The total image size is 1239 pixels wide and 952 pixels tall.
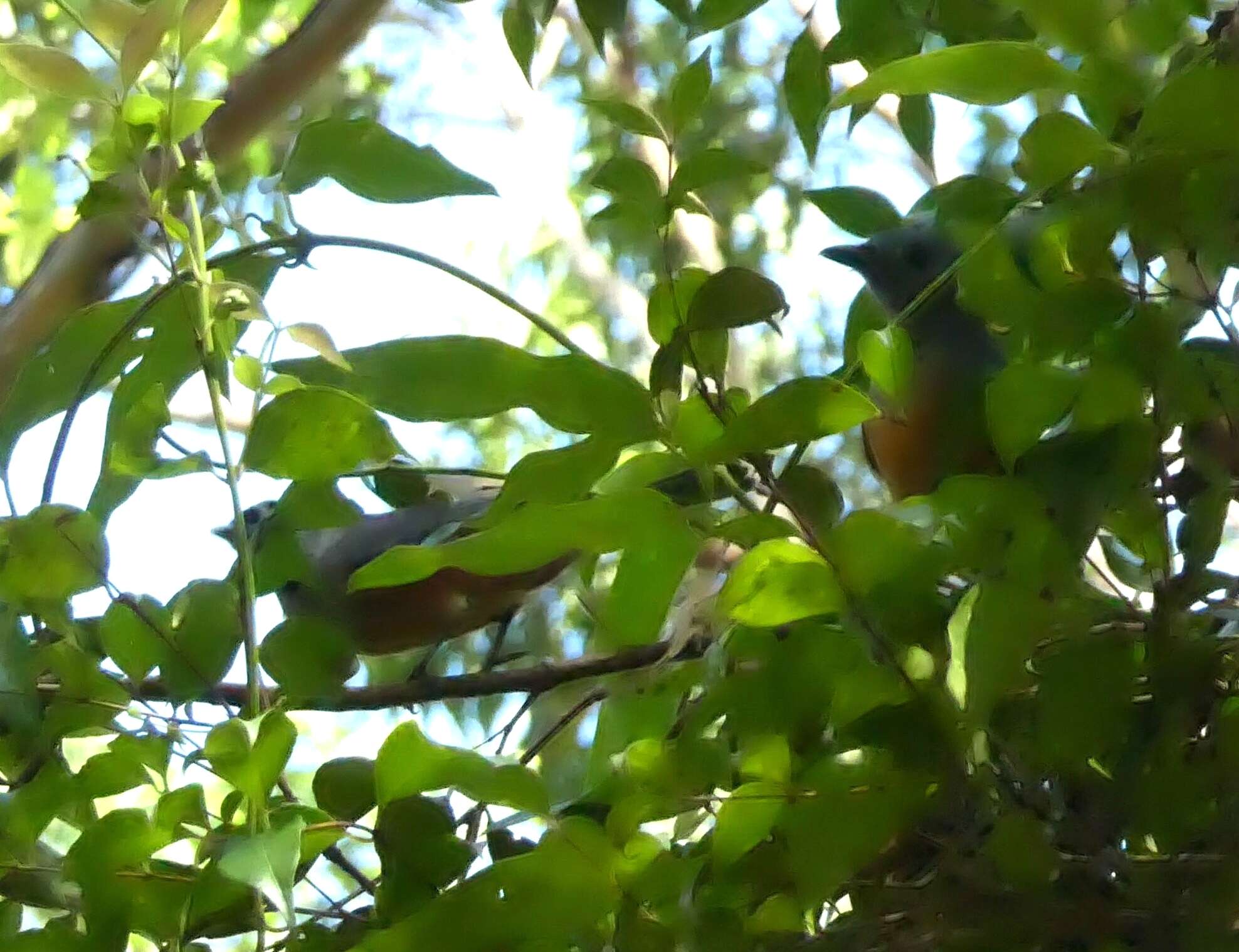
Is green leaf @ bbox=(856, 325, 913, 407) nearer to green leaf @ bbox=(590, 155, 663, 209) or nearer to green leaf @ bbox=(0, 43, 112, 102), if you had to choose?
green leaf @ bbox=(590, 155, 663, 209)

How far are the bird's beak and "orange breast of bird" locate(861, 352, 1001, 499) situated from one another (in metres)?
0.19

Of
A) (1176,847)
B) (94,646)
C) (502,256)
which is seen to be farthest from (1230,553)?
(502,256)

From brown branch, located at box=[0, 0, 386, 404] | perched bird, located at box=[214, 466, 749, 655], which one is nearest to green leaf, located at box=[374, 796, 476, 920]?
perched bird, located at box=[214, 466, 749, 655]

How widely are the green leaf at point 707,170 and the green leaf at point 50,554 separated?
277 mm

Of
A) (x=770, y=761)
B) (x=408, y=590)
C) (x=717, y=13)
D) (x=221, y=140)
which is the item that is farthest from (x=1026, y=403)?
(x=221, y=140)

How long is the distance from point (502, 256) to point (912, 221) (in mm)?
1672

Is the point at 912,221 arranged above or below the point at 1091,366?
above

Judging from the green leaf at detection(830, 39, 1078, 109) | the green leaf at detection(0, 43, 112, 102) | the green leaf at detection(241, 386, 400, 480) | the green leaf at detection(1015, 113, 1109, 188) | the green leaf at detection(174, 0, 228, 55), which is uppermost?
the green leaf at detection(174, 0, 228, 55)

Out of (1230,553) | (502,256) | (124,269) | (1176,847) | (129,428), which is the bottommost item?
(1176,847)

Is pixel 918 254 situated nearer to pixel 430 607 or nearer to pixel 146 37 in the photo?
pixel 430 607

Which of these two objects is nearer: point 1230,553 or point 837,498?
point 837,498

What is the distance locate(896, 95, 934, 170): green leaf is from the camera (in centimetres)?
63

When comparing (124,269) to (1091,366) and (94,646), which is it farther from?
(1091,366)

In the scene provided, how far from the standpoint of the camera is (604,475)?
1.39ft
